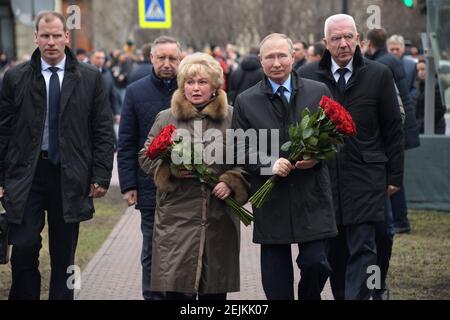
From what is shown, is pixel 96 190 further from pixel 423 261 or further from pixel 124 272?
pixel 423 261

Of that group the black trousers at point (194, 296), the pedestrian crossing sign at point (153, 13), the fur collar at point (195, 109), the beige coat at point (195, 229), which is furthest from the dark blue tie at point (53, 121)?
the pedestrian crossing sign at point (153, 13)

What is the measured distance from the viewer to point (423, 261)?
10602 millimetres

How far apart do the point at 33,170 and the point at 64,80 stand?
2.07ft

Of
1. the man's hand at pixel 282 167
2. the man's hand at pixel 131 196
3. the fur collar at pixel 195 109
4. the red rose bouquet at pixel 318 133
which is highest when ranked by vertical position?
the fur collar at pixel 195 109

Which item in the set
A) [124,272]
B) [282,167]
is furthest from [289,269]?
[124,272]

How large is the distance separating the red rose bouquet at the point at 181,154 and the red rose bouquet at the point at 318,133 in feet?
0.77

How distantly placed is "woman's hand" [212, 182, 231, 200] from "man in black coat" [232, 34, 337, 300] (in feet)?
0.60

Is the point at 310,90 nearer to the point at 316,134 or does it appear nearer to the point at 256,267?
the point at 316,134

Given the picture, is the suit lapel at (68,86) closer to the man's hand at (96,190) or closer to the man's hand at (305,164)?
the man's hand at (96,190)

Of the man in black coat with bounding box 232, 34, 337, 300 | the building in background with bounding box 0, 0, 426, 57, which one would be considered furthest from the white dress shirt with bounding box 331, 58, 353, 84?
the building in background with bounding box 0, 0, 426, 57

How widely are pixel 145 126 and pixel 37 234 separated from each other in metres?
1.26

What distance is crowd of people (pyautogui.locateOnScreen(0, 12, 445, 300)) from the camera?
7105 millimetres

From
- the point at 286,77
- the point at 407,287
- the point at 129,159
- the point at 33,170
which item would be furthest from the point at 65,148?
the point at 407,287

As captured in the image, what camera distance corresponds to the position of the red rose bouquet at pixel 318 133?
22.3 feet
